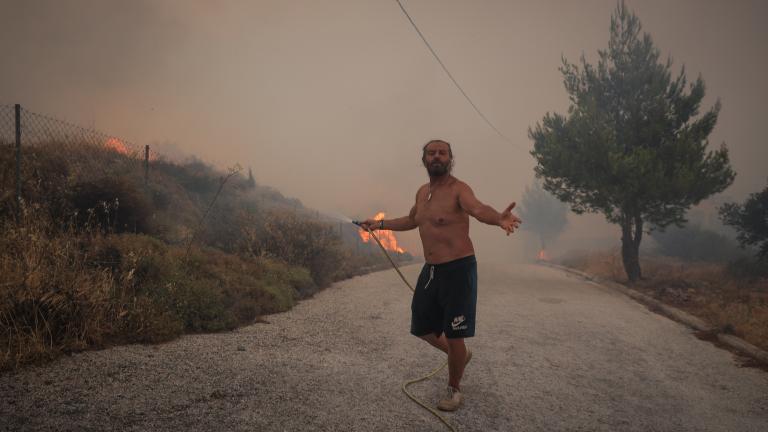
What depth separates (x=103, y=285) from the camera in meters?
4.63

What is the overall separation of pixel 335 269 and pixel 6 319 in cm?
870

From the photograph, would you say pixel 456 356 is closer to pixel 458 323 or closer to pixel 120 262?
pixel 458 323

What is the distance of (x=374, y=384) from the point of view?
159 inches

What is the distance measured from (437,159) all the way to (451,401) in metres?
2.17

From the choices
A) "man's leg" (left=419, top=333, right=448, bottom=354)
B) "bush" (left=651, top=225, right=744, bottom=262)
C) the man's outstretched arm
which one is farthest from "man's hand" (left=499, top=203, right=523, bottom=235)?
"bush" (left=651, top=225, right=744, bottom=262)

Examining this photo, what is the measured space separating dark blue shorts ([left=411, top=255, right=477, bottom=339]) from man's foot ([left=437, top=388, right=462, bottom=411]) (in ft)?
1.72

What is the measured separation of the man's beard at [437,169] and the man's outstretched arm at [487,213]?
0.25m

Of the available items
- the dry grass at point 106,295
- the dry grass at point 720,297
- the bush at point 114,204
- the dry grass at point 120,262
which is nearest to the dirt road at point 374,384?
the dry grass at point 106,295

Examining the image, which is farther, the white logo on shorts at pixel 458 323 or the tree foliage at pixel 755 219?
the tree foliage at pixel 755 219

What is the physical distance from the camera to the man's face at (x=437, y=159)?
3797 millimetres

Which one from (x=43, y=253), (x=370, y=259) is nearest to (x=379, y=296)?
(x=43, y=253)

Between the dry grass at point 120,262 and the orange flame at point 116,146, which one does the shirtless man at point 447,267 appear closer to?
the dry grass at point 120,262

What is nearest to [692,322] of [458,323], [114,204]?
[458,323]

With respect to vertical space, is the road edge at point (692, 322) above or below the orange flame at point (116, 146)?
below
